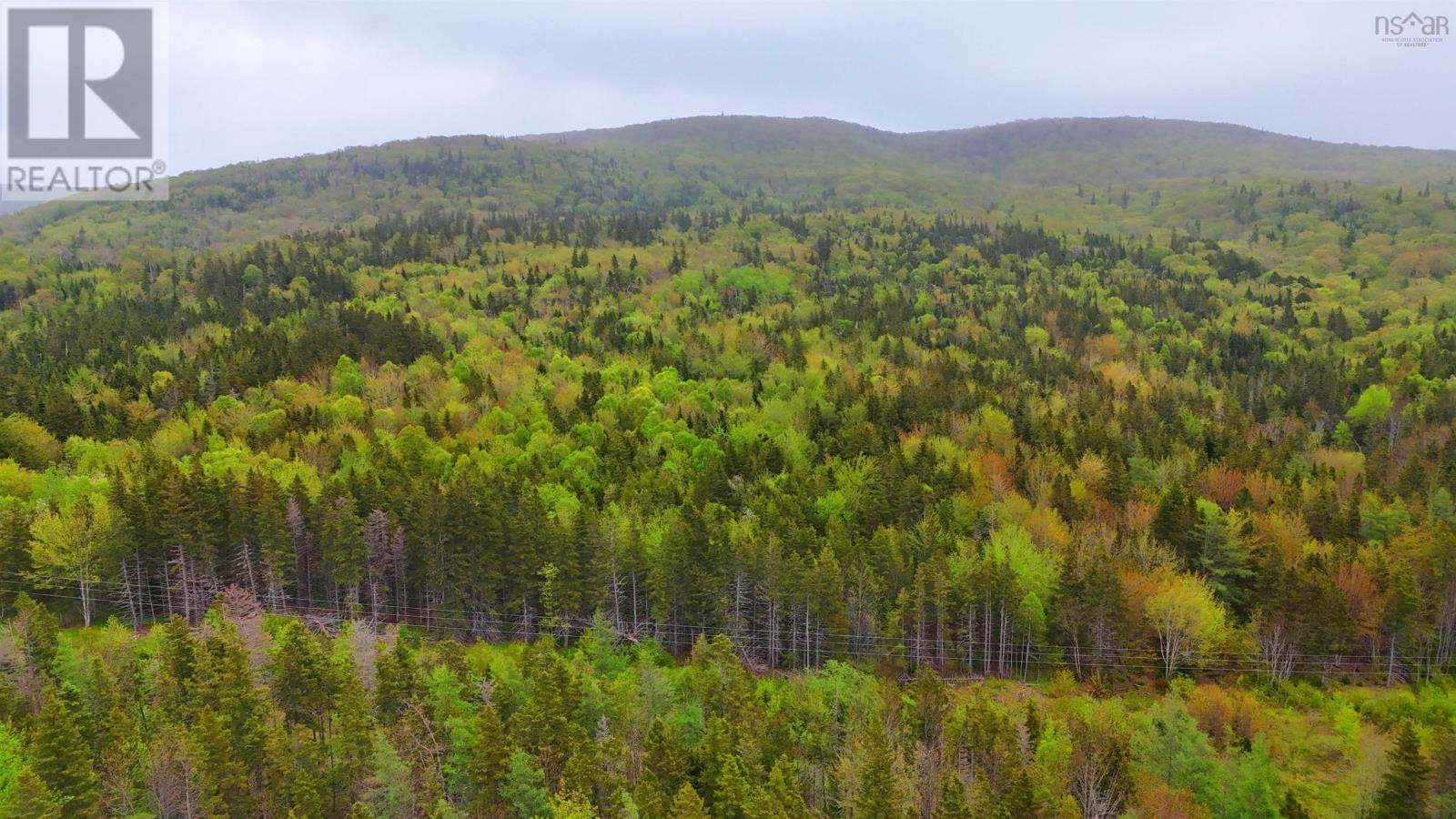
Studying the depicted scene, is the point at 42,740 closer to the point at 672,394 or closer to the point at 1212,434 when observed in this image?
the point at 672,394

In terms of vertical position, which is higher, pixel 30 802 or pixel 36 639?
pixel 36 639

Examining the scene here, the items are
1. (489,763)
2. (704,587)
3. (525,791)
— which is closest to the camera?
(525,791)

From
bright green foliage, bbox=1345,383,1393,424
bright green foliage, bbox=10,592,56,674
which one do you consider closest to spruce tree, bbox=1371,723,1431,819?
bright green foliage, bbox=10,592,56,674

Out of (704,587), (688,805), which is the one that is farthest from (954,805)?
(704,587)

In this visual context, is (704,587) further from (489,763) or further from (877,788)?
(877,788)

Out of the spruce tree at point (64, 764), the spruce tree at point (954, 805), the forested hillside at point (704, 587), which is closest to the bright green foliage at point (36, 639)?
the forested hillside at point (704, 587)

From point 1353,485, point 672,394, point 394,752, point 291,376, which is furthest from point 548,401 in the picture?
point 1353,485

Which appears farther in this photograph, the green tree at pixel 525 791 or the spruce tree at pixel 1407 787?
the green tree at pixel 525 791

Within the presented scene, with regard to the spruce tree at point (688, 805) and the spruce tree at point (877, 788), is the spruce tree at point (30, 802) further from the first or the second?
the spruce tree at point (877, 788)

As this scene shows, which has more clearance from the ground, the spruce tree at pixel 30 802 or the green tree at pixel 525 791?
the spruce tree at pixel 30 802

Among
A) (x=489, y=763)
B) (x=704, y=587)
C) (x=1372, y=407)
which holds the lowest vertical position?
(x=489, y=763)

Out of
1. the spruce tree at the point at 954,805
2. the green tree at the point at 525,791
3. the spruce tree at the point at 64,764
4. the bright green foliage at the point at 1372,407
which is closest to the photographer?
the spruce tree at the point at 954,805

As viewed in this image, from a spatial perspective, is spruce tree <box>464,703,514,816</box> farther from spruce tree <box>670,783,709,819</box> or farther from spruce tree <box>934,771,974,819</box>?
spruce tree <box>934,771,974,819</box>
